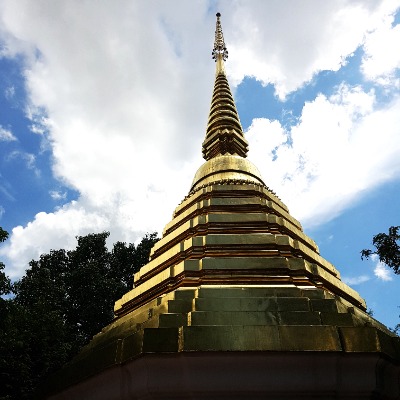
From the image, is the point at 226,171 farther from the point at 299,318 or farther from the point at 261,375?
the point at 261,375

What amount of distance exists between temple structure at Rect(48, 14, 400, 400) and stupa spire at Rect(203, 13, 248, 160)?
5.31 meters

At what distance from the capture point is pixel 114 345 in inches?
174

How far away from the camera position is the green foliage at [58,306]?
8011mm

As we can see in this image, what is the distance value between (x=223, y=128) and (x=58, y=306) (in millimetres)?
7469

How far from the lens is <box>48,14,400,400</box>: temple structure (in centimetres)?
402

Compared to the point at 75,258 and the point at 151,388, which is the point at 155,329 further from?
the point at 75,258

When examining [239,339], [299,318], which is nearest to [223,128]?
[299,318]

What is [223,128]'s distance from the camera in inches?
458

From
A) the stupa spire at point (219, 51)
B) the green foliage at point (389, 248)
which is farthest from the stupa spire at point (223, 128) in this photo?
the green foliage at point (389, 248)

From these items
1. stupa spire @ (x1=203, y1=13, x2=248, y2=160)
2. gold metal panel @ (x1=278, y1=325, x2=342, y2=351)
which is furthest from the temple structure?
stupa spire @ (x1=203, y1=13, x2=248, y2=160)

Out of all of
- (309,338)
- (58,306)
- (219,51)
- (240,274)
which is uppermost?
(219,51)

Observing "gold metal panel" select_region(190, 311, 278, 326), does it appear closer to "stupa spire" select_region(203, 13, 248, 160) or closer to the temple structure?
the temple structure

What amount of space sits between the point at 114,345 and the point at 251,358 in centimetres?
154

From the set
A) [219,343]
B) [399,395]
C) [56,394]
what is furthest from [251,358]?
[56,394]
